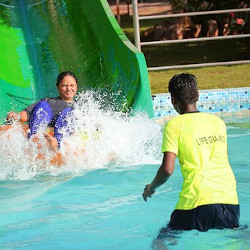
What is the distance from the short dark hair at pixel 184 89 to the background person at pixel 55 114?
273 centimetres

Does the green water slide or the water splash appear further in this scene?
the green water slide

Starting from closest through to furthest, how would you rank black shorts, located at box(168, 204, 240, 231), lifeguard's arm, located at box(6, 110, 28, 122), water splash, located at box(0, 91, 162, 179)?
1. black shorts, located at box(168, 204, 240, 231)
2. water splash, located at box(0, 91, 162, 179)
3. lifeguard's arm, located at box(6, 110, 28, 122)

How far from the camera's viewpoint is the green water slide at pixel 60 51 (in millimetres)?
7664

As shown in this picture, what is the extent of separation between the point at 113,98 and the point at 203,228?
432 cm

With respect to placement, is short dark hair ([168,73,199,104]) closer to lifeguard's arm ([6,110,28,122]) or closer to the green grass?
lifeguard's arm ([6,110,28,122])

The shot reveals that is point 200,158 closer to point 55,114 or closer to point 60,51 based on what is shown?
point 55,114

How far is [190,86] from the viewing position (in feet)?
10.5

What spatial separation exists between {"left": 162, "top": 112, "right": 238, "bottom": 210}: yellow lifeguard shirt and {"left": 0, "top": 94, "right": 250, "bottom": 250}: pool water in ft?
0.87

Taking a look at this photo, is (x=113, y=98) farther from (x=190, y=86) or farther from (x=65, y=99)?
(x=190, y=86)

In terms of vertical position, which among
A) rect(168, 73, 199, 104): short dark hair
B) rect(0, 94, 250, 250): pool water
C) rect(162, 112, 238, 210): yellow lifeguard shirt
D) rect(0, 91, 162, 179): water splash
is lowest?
rect(0, 94, 250, 250): pool water

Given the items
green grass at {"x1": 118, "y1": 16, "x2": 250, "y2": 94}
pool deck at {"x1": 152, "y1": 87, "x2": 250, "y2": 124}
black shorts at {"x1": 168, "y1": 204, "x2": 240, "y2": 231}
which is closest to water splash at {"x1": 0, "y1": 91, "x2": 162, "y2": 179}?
pool deck at {"x1": 152, "y1": 87, "x2": 250, "y2": 124}

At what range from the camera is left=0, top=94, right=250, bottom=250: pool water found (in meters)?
3.88

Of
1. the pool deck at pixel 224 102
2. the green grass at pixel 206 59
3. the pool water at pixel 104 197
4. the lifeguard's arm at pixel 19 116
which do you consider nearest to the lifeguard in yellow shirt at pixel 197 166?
the pool water at pixel 104 197

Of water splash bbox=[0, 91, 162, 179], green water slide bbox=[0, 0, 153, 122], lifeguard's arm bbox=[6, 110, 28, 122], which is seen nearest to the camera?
water splash bbox=[0, 91, 162, 179]
